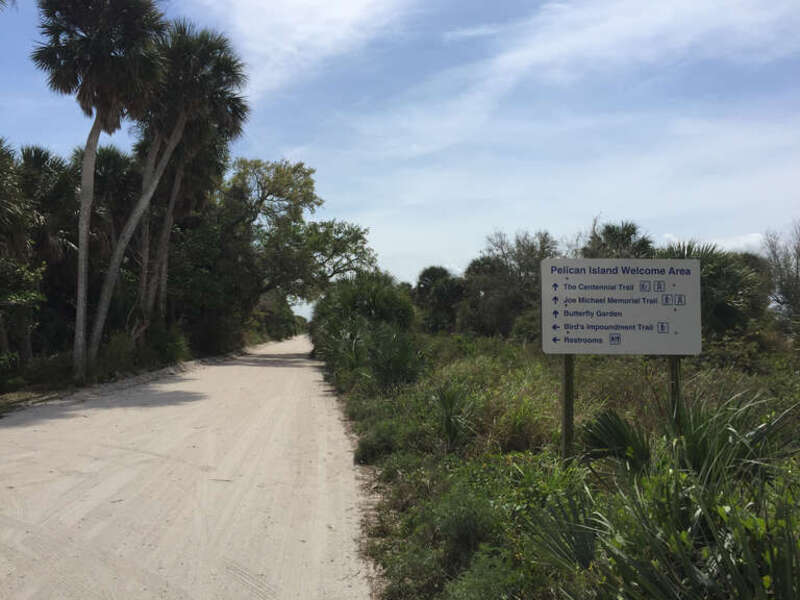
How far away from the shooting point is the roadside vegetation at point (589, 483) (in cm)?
261

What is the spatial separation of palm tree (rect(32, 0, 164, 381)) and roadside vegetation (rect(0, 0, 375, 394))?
0.04 m

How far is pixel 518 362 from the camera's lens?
40.2 ft

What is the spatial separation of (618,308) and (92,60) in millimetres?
16493

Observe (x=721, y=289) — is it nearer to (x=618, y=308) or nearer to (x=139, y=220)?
(x=618, y=308)

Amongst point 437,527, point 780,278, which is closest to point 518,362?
point 437,527

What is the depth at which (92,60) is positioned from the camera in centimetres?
1662

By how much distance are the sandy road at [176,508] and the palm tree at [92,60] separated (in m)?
7.25

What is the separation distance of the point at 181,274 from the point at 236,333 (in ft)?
27.0

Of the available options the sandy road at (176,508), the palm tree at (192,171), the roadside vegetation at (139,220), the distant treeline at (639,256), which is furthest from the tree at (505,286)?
the sandy road at (176,508)

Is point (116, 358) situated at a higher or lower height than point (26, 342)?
lower

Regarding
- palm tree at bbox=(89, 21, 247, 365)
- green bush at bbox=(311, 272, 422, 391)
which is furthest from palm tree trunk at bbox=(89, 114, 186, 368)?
green bush at bbox=(311, 272, 422, 391)

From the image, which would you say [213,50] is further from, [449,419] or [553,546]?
[553,546]

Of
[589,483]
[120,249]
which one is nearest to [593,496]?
[589,483]

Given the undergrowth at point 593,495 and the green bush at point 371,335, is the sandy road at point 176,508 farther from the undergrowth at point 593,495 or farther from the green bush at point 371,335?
the green bush at point 371,335
